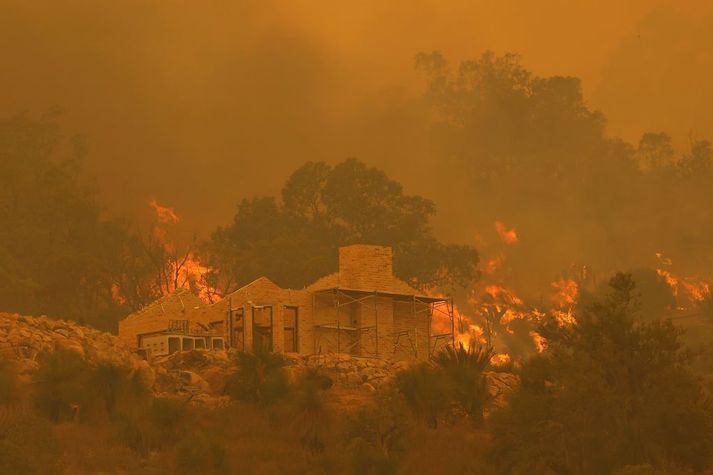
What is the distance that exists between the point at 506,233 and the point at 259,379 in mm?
71063

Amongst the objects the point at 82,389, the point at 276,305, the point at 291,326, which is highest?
the point at 276,305

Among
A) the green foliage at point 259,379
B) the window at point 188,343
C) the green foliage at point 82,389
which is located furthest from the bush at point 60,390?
the window at point 188,343

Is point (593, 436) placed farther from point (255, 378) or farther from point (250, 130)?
point (250, 130)

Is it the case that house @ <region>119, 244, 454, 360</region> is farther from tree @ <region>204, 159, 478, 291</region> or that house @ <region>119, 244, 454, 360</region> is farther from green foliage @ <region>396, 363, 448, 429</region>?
tree @ <region>204, 159, 478, 291</region>

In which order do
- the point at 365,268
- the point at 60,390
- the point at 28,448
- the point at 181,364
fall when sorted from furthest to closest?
the point at 365,268 < the point at 181,364 < the point at 60,390 < the point at 28,448

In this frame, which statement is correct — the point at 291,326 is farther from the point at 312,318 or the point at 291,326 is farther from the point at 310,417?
the point at 310,417

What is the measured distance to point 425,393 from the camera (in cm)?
2680

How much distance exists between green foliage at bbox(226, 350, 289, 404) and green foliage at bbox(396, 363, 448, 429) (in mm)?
3115

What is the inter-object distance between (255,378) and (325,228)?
135 ft

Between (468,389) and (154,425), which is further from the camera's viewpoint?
(468,389)

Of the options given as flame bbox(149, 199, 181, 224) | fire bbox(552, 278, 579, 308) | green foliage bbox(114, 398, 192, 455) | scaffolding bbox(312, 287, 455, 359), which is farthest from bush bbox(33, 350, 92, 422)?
fire bbox(552, 278, 579, 308)

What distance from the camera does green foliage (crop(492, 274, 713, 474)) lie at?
20.1 m

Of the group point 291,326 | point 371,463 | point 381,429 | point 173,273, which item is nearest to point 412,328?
point 291,326

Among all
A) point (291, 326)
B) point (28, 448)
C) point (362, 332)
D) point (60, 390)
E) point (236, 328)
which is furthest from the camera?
point (362, 332)
